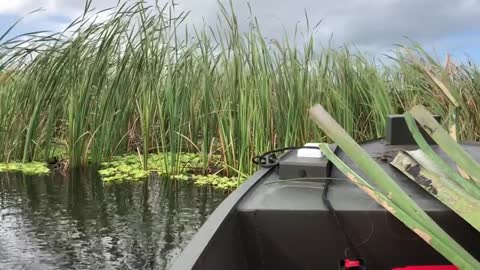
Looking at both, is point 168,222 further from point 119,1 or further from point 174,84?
point 119,1

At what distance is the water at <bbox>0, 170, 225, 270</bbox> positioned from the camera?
9.67 feet

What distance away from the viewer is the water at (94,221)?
116 inches

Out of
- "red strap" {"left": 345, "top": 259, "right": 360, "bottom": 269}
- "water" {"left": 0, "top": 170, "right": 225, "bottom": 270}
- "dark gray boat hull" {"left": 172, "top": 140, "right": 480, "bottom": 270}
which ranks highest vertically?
"dark gray boat hull" {"left": 172, "top": 140, "right": 480, "bottom": 270}

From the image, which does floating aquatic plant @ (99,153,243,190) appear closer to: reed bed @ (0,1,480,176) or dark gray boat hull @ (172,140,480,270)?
reed bed @ (0,1,480,176)

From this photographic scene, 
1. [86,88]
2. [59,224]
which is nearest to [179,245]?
[59,224]

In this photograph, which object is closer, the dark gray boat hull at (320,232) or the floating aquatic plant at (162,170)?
the dark gray boat hull at (320,232)

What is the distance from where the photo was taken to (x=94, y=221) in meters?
3.64

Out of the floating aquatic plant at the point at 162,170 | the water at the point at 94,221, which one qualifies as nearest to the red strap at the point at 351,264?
the water at the point at 94,221

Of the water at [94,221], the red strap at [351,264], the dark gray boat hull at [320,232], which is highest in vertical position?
the dark gray boat hull at [320,232]

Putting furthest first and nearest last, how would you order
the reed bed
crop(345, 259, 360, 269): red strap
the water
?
the reed bed → the water → crop(345, 259, 360, 269): red strap

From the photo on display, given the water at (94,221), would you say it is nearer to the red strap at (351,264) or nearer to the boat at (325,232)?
the boat at (325,232)

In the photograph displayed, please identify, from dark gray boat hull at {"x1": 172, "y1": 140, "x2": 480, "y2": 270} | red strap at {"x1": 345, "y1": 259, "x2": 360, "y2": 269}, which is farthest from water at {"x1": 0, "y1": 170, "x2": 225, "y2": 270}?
red strap at {"x1": 345, "y1": 259, "x2": 360, "y2": 269}

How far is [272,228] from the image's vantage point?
1638mm

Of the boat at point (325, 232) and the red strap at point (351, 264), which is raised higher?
the boat at point (325, 232)
